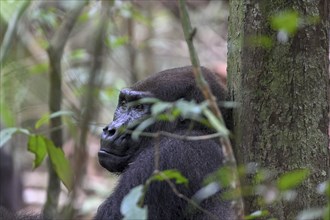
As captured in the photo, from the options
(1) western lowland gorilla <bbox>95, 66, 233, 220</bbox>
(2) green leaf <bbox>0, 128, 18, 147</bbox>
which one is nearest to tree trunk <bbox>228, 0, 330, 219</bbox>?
(1) western lowland gorilla <bbox>95, 66, 233, 220</bbox>

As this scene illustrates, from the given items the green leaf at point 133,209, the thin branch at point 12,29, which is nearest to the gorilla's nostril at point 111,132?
the thin branch at point 12,29

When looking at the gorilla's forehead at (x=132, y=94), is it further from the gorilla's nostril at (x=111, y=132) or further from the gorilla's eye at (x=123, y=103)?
the gorilla's nostril at (x=111, y=132)

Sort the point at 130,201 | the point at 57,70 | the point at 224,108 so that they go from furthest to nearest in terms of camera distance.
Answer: the point at 57,70 → the point at 224,108 → the point at 130,201

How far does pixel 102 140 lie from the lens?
10.9 feet

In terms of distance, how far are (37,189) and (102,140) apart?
4.98 metres

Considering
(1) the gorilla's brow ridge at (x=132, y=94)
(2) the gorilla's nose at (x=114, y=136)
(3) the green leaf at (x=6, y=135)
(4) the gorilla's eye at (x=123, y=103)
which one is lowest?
(2) the gorilla's nose at (x=114, y=136)

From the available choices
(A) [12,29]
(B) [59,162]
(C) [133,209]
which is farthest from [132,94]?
(C) [133,209]

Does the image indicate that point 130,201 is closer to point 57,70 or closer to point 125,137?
point 125,137

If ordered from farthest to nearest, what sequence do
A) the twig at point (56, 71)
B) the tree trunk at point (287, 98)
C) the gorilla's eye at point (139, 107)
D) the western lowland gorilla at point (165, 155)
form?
the twig at point (56, 71), the gorilla's eye at point (139, 107), the western lowland gorilla at point (165, 155), the tree trunk at point (287, 98)

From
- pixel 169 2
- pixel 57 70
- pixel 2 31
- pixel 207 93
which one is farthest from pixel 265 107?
pixel 169 2

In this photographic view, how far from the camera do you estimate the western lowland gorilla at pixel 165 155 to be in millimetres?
2979

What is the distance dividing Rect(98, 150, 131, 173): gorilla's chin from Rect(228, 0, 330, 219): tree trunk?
68 cm

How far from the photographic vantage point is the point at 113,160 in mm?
3281

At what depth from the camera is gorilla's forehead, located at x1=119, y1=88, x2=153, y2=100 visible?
3453 mm
